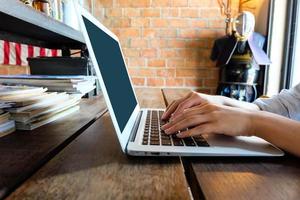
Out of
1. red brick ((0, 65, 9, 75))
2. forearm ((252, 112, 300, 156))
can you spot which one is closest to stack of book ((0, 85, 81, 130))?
forearm ((252, 112, 300, 156))

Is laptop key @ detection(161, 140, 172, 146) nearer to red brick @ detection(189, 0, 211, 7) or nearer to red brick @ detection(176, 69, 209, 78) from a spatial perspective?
red brick @ detection(176, 69, 209, 78)

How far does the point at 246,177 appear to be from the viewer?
360 mm

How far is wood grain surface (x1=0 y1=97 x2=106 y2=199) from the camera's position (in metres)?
0.35

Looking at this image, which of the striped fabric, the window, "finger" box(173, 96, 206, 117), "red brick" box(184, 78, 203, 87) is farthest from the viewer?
"red brick" box(184, 78, 203, 87)

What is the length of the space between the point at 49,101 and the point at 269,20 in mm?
1992

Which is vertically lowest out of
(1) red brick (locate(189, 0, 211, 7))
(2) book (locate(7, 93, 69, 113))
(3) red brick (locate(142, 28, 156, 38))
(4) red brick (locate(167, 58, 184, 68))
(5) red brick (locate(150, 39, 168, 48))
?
(2) book (locate(7, 93, 69, 113))

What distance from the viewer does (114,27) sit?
8.00 ft

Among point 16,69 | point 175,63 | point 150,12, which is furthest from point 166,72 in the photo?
point 16,69

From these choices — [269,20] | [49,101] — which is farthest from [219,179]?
[269,20]

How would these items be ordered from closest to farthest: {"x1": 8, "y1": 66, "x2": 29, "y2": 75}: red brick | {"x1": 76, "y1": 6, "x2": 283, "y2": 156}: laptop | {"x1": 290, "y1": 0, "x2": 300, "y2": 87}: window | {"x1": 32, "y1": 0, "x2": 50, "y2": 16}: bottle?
{"x1": 76, "y1": 6, "x2": 283, "y2": 156}: laptop < {"x1": 32, "y1": 0, "x2": 50, "y2": 16}: bottle < {"x1": 8, "y1": 66, "x2": 29, "y2": 75}: red brick < {"x1": 290, "y1": 0, "x2": 300, "y2": 87}: window

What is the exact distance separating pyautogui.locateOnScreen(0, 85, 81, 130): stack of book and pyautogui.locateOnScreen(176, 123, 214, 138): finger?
0.36 meters

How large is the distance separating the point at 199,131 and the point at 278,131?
141 mm

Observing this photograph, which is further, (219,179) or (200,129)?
(200,129)

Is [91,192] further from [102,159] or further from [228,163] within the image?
[228,163]
